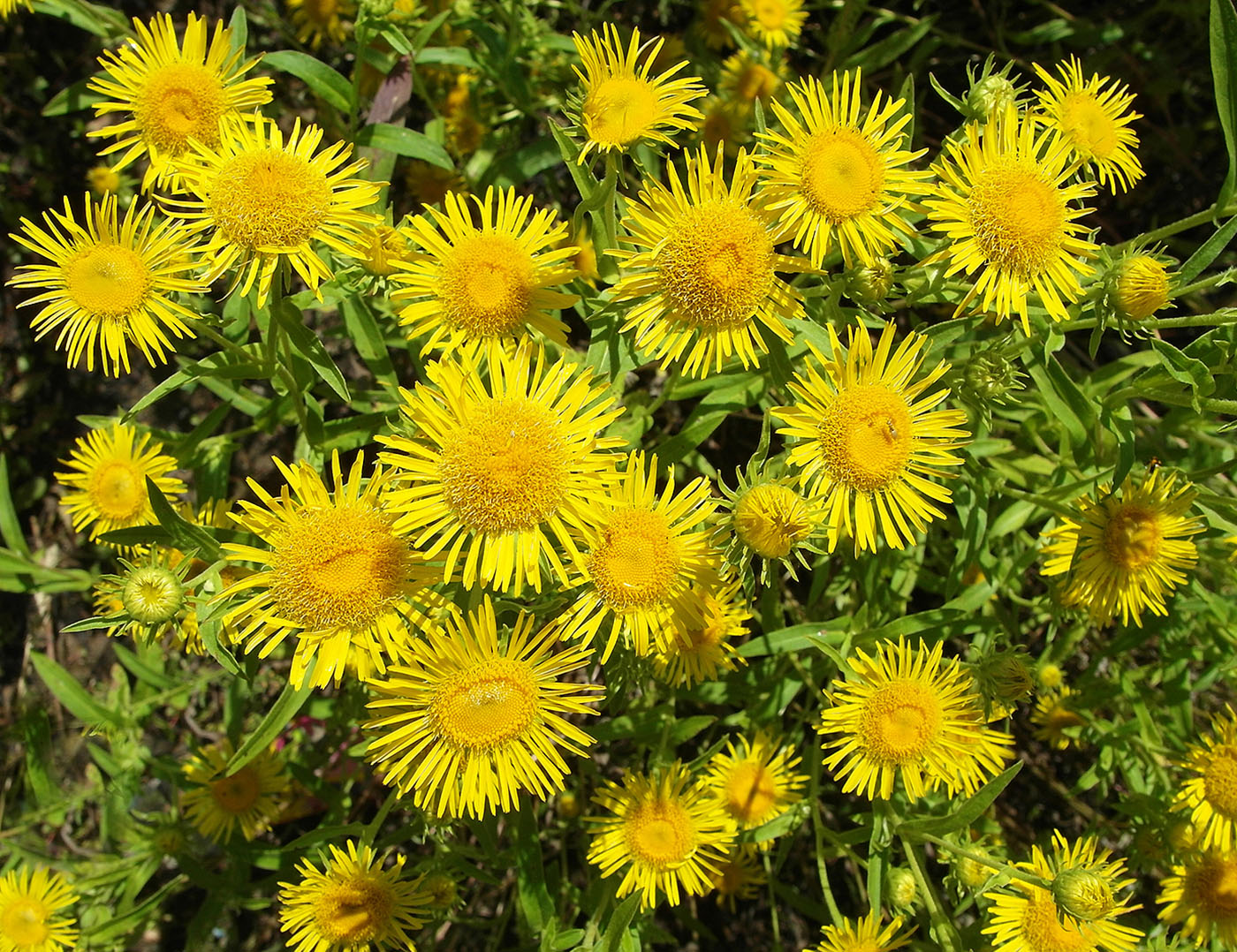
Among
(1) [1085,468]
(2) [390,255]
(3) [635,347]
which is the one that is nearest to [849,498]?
(3) [635,347]

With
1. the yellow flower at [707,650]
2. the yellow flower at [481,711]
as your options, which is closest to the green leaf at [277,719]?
the yellow flower at [481,711]

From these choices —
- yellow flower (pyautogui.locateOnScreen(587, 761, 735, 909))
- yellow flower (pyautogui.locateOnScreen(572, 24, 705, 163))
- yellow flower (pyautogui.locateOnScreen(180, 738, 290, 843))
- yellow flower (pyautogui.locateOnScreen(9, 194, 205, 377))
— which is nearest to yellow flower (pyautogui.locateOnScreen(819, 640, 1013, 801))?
yellow flower (pyautogui.locateOnScreen(587, 761, 735, 909))

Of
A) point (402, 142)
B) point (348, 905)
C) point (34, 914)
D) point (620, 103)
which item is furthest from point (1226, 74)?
point (34, 914)

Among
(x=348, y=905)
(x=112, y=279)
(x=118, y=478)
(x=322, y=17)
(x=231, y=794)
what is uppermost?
(x=322, y=17)

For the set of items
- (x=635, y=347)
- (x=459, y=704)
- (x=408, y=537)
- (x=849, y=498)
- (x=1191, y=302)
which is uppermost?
(x=1191, y=302)

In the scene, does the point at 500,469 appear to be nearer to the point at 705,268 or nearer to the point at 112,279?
the point at 705,268

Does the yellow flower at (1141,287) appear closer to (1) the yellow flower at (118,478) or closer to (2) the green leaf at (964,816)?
(2) the green leaf at (964,816)

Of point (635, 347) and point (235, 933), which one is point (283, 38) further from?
point (235, 933)
